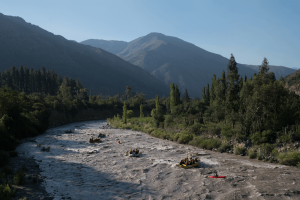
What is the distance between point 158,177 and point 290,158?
11.7 metres

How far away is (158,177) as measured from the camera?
16.1 metres

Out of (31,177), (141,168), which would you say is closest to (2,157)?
(31,177)

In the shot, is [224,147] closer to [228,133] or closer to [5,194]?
[228,133]

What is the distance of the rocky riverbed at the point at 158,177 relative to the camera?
1298 centimetres

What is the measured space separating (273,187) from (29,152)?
25.7 m

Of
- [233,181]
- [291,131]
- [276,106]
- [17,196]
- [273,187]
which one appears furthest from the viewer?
[276,106]

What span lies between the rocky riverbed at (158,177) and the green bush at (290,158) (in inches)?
28.5

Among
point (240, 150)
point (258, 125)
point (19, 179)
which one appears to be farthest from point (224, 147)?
point (19, 179)

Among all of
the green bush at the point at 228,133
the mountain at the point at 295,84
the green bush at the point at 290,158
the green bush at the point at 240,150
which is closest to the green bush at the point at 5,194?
the green bush at the point at 240,150

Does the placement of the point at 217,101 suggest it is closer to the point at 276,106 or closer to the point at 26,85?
the point at 276,106

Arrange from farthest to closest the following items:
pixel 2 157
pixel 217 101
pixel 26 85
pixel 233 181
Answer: pixel 26 85
pixel 217 101
pixel 2 157
pixel 233 181

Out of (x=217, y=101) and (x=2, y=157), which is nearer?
(x=2, y=157)

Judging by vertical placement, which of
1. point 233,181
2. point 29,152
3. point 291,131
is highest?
point 291,131

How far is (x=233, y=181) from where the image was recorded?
577 inches
